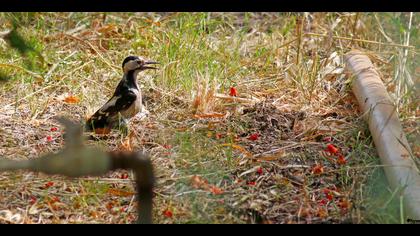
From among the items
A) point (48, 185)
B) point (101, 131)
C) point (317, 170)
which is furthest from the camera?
point (101, 131)

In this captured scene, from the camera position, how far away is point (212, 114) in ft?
16.7

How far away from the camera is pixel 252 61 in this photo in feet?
19.7

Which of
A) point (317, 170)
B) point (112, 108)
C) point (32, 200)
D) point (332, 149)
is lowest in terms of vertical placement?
point (32, 200)

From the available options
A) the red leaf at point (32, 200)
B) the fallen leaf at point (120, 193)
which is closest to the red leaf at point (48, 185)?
the red leaf at point (32, 200)

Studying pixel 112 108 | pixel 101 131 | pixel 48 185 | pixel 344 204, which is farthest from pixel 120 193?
pixel 112 108

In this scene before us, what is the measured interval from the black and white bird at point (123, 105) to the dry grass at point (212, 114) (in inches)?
4.4

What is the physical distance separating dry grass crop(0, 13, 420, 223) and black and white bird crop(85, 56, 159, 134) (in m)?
0.11

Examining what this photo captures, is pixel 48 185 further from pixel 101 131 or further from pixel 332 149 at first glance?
pixel 332 149

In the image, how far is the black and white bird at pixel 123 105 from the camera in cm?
499

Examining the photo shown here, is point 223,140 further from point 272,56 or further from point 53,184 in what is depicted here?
point 272,56

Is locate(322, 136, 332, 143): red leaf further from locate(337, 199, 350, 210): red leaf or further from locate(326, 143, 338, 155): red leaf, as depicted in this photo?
locate(337, 199, 350, 210): red leaf

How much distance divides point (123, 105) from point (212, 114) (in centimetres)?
56
